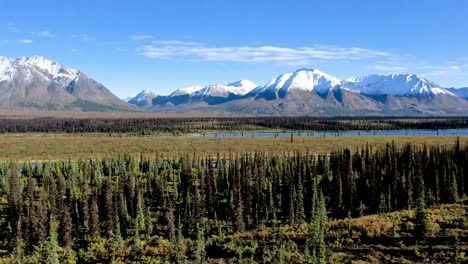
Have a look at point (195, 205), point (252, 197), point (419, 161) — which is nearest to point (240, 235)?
point (195, 205)

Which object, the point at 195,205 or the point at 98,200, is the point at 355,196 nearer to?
the point at 195,205

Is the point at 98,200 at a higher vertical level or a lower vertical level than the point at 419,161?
lower

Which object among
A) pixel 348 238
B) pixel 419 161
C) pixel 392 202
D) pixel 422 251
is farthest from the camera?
pixel 419 161

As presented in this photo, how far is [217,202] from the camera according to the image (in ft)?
368

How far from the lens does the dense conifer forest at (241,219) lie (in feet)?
217

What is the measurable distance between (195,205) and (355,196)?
42.1 m

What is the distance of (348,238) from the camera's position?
6900cm

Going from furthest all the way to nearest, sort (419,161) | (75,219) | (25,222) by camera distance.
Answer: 1. (419,161)
2. (75,219)
3. (25,222)

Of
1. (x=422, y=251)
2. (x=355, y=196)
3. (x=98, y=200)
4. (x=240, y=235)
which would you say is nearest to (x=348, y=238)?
(x=422, y=251)

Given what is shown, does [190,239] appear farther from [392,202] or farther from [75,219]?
[392,202]

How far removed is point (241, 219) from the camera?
90875mm

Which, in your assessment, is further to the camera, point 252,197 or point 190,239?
point 252,197

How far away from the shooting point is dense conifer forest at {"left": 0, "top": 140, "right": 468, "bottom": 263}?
6619cm

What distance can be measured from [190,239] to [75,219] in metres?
32.6
